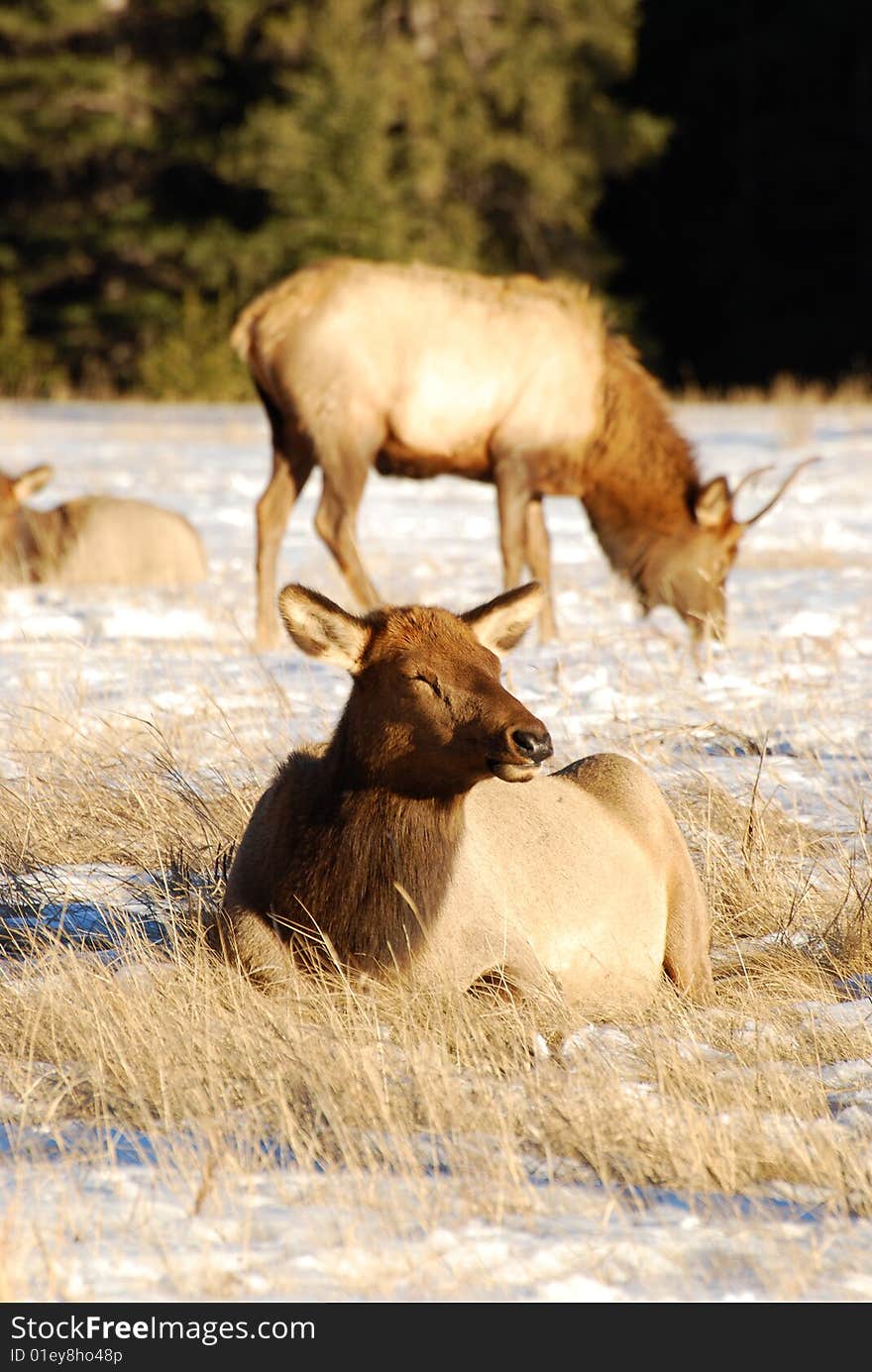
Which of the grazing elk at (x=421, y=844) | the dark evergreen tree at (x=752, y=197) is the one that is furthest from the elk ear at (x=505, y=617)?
the dark evergreen tree at (x=752, y=197)

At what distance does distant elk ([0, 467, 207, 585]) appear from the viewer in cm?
1325

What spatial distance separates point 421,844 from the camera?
469 centimetres

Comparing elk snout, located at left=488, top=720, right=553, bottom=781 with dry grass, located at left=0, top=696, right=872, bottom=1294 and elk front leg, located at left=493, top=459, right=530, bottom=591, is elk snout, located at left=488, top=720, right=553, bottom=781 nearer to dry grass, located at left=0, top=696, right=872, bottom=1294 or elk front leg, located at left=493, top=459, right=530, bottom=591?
dry grass, located at left=0, top=696, right=872, bottom=1294

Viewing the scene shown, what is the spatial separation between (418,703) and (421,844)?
15.1 inches

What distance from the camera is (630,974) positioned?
5.20m

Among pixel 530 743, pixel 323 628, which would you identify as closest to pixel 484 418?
pixel 323 628

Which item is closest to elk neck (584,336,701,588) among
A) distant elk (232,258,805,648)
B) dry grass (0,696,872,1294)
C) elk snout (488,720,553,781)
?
distant elk (232,258,805,648)

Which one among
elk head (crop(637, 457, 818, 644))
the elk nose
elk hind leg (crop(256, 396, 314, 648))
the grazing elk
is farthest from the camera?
elk head (crop(637, 457, 818, 644))

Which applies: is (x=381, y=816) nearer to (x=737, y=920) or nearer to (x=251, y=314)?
(x=737, y=920)

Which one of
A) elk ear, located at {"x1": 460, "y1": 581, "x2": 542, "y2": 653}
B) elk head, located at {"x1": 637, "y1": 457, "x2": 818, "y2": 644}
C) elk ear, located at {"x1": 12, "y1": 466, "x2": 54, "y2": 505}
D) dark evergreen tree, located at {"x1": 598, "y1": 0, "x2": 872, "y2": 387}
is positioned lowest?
dark evergreen tree, located at {"x1": 598, "y1": 0, "x2": 872, "y2": 387}

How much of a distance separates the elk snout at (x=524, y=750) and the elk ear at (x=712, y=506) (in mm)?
6814

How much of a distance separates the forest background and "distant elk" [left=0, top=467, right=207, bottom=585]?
19229 mm

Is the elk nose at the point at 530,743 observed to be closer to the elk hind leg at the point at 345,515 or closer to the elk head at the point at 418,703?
the elk head at the point at 418,703

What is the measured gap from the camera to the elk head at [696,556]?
428 inches
